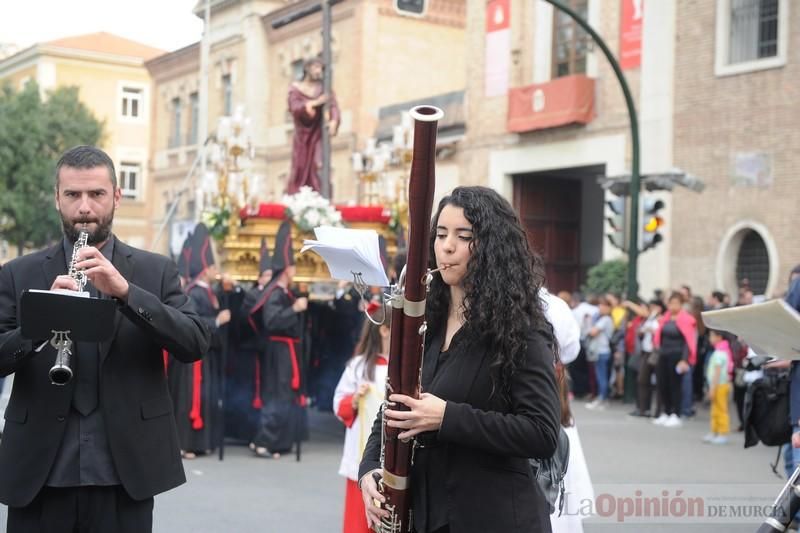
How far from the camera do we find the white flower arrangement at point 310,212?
1122 centimetres

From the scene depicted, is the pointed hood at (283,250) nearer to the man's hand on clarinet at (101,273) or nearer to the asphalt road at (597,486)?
the asphalt road at (597,486)

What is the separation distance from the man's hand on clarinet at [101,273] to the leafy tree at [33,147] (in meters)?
36.1

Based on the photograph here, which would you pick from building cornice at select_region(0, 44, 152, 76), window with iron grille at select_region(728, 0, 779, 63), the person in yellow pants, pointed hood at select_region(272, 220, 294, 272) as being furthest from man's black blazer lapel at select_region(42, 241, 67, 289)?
building cornice at select_region(0, 44, 152, 76)

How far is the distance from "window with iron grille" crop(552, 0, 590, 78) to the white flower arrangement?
38.5 feet

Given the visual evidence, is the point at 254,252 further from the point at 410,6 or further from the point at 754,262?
the point at 754,262

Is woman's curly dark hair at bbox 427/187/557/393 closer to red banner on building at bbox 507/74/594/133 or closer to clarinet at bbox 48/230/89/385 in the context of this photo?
clarinet at bbox 48/230/89/385

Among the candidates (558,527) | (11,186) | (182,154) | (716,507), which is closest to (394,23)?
(182,154)

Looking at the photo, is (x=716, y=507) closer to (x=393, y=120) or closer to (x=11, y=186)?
(x=393, y=120)

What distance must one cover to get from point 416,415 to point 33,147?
3797 centimetres

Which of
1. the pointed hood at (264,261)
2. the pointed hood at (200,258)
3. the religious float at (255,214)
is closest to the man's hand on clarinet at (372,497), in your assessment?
the pointed hood at (200,258)

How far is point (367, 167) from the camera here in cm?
1366

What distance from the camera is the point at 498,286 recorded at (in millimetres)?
2963

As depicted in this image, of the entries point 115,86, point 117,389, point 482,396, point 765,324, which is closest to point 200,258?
→ point 765,324

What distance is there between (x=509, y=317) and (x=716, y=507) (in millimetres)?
5991
